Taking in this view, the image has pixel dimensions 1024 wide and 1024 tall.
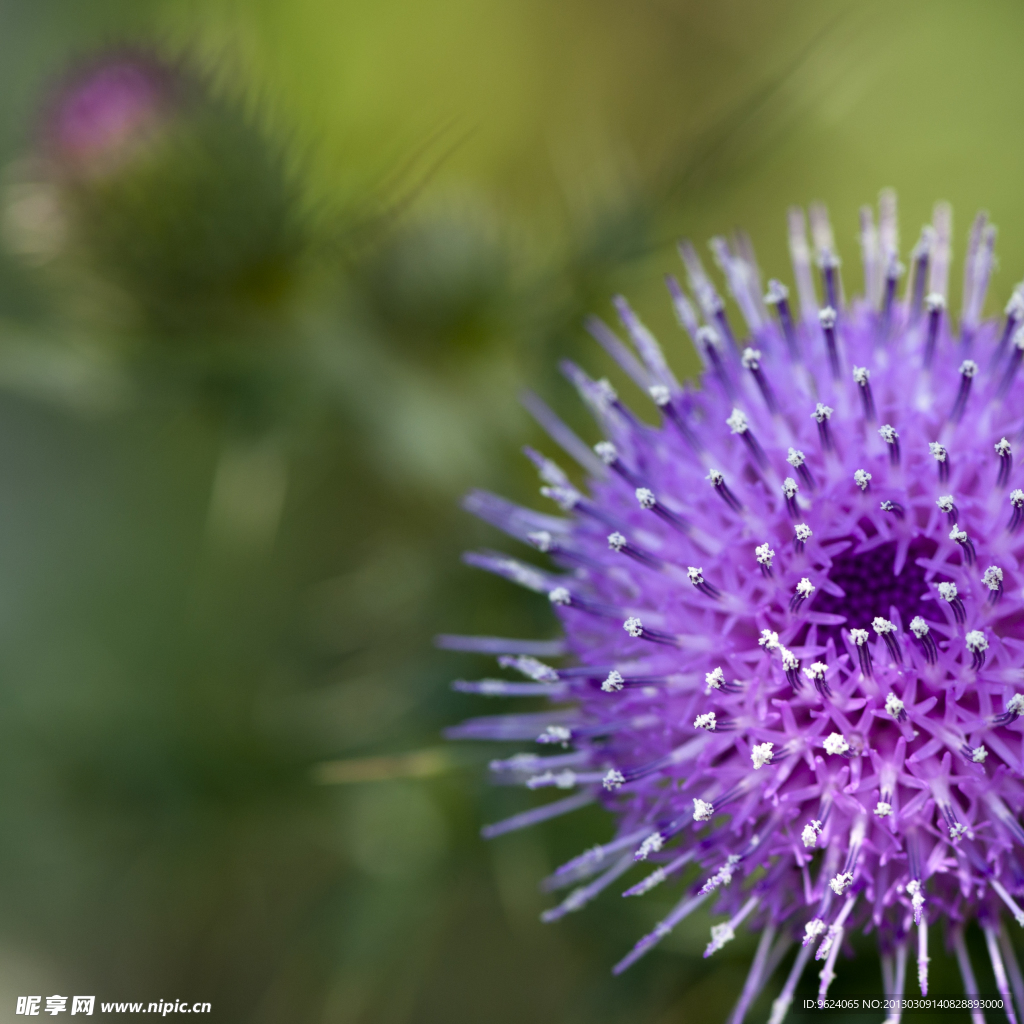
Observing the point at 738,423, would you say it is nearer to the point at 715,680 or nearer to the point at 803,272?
the point at 715,680

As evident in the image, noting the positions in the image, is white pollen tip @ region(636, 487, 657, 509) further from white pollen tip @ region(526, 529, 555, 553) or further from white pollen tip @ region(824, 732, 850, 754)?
white pollen tip @ region(824, 732, 850, 754)

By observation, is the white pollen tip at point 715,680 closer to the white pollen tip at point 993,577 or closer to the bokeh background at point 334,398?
the white pollen tip at point 993,577

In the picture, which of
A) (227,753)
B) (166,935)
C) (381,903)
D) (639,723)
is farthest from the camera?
(166,935)

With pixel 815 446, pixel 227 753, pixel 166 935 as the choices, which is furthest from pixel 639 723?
pixel 166 935

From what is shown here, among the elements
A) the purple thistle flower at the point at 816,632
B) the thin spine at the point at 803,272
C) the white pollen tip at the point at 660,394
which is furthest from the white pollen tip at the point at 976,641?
the thin spine at the point at 803,272

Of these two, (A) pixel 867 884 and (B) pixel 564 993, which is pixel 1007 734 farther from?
(B) pixel 564 993

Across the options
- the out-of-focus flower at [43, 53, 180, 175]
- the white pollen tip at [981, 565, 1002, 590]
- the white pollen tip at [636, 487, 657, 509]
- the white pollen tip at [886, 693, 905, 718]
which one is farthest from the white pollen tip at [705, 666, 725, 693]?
the out-of-focus flower at [43, 53, 180, 175]
